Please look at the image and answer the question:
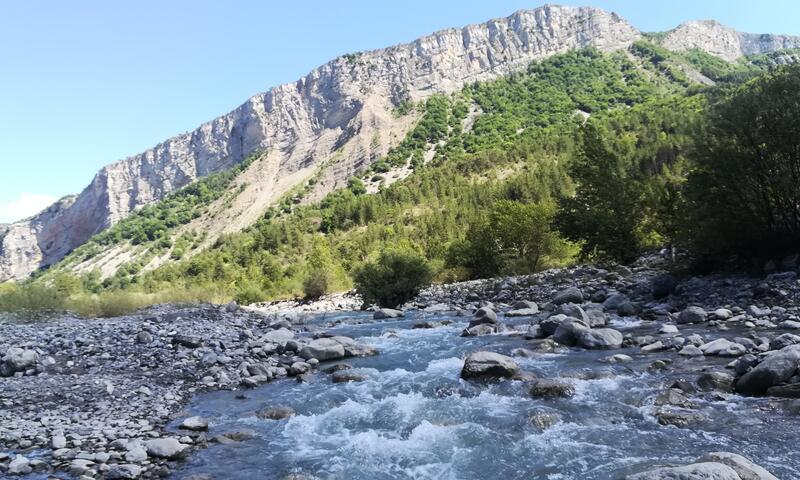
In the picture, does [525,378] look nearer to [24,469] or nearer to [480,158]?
[24,469]

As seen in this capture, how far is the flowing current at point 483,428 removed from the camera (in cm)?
808

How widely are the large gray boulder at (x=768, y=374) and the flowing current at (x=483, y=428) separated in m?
0.46

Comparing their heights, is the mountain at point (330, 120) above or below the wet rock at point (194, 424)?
above

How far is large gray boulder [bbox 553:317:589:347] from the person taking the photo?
16.0 meters

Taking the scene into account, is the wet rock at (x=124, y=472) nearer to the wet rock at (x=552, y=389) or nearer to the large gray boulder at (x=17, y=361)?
the wet rock at (x=552, y=389)

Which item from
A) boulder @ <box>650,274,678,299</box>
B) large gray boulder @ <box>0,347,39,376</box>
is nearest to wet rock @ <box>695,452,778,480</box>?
boulder @ <box>650,274,678,299</box>

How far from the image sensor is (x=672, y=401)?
9.88 m

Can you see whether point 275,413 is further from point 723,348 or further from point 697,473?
point 723,348

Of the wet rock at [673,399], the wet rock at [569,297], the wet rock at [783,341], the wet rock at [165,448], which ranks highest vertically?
the wet rock at [165,448]

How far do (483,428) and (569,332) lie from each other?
7.37 m

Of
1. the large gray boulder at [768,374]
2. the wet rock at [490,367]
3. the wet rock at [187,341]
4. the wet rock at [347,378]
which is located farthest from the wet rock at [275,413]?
the large gray boulder at [768,374]

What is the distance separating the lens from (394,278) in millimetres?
35875

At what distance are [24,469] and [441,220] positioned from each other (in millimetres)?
79171

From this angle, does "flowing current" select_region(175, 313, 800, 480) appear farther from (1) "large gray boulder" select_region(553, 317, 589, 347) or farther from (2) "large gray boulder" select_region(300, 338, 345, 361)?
(2) "large gray boulder" select_region(300, 338, 345, 361)
